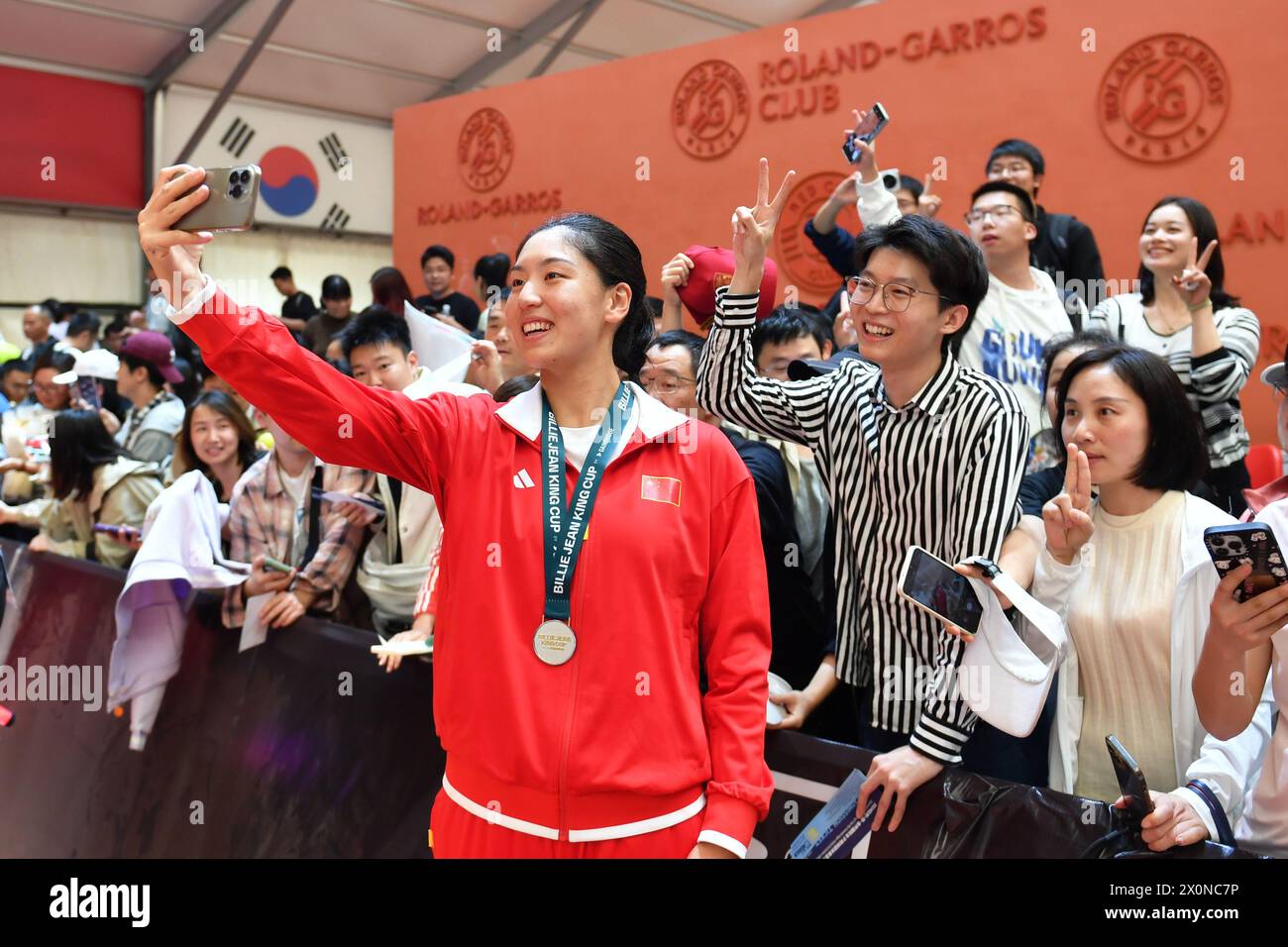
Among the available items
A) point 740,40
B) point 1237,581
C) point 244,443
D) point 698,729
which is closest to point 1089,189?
point 740,40

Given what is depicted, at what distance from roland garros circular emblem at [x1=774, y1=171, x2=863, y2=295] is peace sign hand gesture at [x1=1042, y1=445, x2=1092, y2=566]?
5.54 m

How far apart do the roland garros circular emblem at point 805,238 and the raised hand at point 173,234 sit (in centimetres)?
618

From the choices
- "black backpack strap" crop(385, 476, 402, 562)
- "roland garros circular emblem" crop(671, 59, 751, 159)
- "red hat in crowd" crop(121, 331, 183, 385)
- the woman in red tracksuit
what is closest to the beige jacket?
"red hat in crowd" crop(121, 331, 183, 385)

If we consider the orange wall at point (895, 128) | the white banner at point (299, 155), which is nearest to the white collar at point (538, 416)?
the orange wall at point (895, 128)

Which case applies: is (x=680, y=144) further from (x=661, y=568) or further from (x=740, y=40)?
(x=661, y=568)

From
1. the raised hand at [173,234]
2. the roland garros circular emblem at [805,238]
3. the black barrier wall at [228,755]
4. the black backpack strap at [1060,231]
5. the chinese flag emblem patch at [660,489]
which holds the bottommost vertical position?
the black barrier wall at [228,755]

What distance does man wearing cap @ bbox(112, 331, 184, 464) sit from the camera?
5.18 metres

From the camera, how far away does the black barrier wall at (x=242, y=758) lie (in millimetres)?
2861

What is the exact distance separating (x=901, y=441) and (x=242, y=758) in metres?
2.13

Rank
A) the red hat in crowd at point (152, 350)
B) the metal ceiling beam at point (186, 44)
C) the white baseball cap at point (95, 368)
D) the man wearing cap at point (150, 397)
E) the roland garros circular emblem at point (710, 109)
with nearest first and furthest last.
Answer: the man wearing cap at point (150, 397)
the red hat in crowd at point (152, 350)
the white baseball cap at point (95, 368)
the roland garros circular emblem at point (710, 109)
the metal ceiling beam at point (186, 44)

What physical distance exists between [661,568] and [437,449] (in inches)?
15.1

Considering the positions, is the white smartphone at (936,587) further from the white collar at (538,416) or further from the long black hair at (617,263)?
the long black hair at (617,263)

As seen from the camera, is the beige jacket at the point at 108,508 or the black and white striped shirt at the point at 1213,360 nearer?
the black and white striped shirt at the point at 1213,360

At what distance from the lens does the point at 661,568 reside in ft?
5.53
